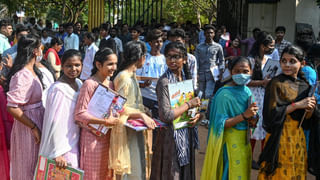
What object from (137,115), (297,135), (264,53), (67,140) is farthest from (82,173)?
(264,53)

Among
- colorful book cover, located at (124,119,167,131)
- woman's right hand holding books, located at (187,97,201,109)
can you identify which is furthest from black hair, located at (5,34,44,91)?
woman's right hand holding books, located at (187,97,201,109)

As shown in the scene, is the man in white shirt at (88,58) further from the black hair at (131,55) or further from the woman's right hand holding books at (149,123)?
the woman's right hand holding books at (149,123)

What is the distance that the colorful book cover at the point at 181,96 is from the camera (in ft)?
12.2

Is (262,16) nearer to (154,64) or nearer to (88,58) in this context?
(88,58)

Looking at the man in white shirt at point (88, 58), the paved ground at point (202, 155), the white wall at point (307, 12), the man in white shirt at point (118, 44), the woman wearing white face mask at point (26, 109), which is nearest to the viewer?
the woman wearing white face mask at point (26, 109)

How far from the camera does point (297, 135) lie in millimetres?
3758

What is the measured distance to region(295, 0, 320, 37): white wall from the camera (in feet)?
33.5

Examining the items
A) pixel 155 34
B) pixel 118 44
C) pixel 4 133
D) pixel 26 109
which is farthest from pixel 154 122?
pixel 118 44

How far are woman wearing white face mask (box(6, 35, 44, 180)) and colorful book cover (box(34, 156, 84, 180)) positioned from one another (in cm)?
30

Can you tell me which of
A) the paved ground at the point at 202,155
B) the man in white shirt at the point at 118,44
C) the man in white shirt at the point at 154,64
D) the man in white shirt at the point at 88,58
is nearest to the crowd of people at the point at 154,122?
the man in white shirt at the point at 154,64

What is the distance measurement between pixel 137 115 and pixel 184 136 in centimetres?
50

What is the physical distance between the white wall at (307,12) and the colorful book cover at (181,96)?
7187 mm

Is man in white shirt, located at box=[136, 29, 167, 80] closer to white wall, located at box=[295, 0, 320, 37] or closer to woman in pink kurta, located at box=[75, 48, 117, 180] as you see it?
woman in pink kurta, located at box=[75, 48, 117, 180]

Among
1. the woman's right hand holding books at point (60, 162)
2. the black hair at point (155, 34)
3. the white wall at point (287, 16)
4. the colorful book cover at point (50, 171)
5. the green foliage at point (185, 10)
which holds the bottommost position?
the colorful book cover at point (50, 171)
